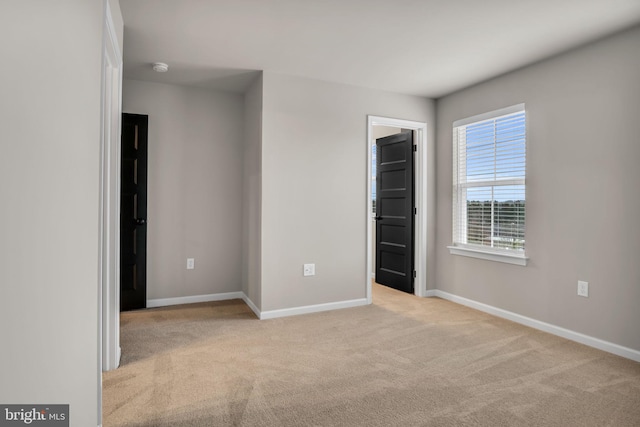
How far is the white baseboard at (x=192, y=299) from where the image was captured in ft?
13.4

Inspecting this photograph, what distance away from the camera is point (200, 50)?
3.20 meters

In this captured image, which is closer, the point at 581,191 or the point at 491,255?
the point at 581,191

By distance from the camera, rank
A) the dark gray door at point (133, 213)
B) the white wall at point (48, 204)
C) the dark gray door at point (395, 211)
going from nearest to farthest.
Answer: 1. the white wall at point (48, 204)
2. the dark gray door at point (133, 213)
3. the dark gray door at point (395, 211)

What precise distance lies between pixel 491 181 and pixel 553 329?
61.8 inches

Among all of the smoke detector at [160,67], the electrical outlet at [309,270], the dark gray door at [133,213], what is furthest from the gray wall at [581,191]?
the dark gray door at [133,213]

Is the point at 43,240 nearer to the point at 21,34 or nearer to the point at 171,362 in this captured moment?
the point at 21,34

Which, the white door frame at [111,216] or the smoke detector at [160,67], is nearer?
the white door frame at [111,216]

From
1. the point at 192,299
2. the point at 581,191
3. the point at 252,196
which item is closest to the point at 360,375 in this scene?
the point at 252,196

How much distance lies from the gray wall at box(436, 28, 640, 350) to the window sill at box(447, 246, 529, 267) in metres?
0.07

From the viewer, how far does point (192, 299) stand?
4.27m

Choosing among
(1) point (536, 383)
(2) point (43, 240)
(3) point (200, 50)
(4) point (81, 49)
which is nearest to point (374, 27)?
(3) point (200, 50)

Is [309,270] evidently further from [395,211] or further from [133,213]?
[133,213]

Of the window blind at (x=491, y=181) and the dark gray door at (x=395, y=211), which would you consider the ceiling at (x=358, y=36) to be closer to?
the window blind at (x=491, y=181)

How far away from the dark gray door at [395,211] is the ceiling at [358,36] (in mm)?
1169
